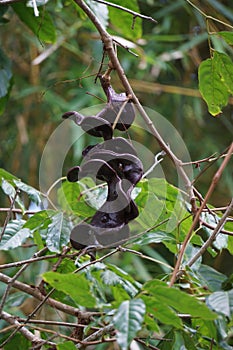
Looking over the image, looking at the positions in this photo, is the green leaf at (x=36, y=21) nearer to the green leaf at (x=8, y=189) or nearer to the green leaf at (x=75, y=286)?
the green leaf at (x=8, y=189)

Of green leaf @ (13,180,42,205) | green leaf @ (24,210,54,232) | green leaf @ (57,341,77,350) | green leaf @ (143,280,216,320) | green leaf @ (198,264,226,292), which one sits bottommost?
green leaf @ (198,264,226,292)

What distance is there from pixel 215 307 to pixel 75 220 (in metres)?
0.41

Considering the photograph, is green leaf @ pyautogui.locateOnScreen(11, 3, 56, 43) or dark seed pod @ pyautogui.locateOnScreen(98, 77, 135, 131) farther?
green leaf @ pyautogui.locateOnScreen(11, 3, 56, 43)

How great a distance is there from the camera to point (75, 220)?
36.4 inches

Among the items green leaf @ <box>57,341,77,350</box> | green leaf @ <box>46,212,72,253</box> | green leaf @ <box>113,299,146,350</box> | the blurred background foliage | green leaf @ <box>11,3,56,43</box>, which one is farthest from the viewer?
the blurred background foliage

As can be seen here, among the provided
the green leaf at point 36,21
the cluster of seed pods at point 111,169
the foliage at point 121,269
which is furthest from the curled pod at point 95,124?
the green leaf at point 36,21

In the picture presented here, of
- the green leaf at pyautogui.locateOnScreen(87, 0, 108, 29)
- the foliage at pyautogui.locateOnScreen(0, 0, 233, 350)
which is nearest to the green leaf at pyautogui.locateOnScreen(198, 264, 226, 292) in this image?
the foliage at pyautogui.locateOnScreen(0, 0, 233, 350)

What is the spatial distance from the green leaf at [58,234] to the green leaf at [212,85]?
0.26 m

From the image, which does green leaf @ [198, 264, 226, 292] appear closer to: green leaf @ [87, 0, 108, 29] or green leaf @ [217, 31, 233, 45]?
green leaf @ [217, 31, 233, 45]

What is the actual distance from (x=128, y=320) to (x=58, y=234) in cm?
28

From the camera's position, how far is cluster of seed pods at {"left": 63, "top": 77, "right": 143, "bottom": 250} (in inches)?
24.5

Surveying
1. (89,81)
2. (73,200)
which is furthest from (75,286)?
(89,81)

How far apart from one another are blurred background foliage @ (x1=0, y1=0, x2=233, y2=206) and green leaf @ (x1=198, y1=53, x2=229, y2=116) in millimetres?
1044

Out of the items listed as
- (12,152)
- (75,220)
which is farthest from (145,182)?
(12,152)
